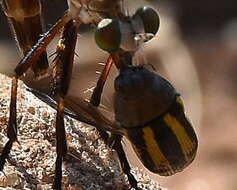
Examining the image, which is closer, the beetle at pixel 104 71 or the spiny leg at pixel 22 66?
the beetle at pixel 104 71

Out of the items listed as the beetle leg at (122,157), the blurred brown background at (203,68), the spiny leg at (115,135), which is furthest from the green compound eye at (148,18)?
the blurred brown background at (203,68)

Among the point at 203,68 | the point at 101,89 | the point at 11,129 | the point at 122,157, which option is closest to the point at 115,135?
the point at 122,157

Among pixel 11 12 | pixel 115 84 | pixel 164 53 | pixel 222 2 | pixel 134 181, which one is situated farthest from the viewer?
pixel 222 2

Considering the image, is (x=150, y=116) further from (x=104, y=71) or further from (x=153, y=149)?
(x=104, y=71)

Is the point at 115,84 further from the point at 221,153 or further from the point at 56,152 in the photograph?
the point at 221,153

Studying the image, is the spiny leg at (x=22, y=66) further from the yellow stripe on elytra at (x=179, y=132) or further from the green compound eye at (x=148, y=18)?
the yellow stripe on elytra at (x=179, y=132)

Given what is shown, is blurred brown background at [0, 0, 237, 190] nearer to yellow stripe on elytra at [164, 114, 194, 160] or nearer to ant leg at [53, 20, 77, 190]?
ant leg at [53, 20, 77, 190]

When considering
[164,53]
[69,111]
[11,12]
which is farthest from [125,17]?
[164,53]

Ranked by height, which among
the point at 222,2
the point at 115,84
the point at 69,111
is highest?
the point at 115,84
